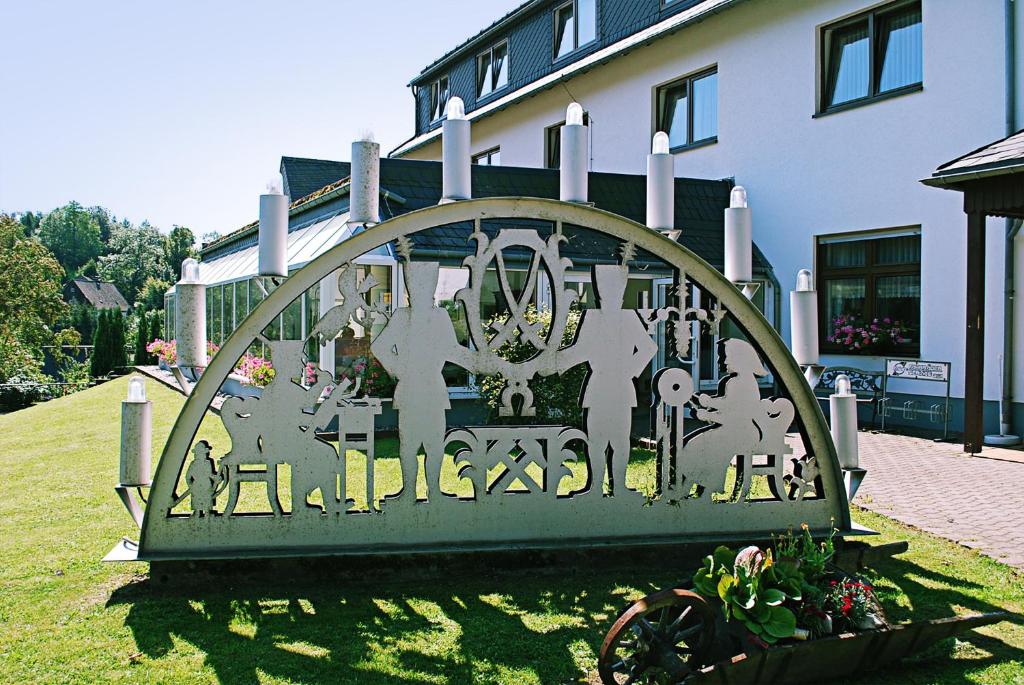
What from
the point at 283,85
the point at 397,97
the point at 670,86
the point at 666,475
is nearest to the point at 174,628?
the point at 666,475

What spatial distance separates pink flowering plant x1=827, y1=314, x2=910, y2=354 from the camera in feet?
40.8

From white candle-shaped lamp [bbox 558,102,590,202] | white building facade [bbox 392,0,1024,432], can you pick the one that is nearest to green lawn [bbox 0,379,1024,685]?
white candle-shaped lamp [bbox 558,102,590,202]

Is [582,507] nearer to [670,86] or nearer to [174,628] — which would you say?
[174,628]

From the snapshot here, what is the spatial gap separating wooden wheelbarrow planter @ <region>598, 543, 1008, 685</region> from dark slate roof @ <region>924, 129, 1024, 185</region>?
21.3ft

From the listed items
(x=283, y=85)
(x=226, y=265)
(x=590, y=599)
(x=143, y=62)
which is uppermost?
(x=143, y=62)

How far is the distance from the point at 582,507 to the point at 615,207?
942cm

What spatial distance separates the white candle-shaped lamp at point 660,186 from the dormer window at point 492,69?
17556 millimetres

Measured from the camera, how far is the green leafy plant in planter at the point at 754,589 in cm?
376

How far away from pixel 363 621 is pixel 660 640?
1.67m

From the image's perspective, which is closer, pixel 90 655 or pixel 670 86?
pixel 90 655

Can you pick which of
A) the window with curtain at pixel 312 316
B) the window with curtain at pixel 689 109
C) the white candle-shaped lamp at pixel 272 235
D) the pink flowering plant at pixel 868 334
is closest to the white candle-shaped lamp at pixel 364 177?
the white candle-shaped lamp at pixel 272 235

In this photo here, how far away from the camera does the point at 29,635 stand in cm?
436

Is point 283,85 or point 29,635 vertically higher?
point 283,85

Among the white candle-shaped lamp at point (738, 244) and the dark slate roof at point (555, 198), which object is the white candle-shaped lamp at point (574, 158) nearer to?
the white candle-shaped lamp at point (738, 244)
